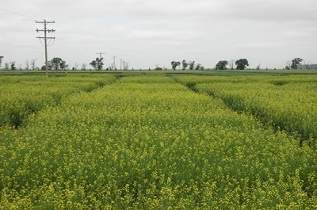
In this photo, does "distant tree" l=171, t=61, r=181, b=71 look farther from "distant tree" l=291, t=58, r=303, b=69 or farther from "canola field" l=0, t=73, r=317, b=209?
"canola field" l=0, t=73, r=317, b=209

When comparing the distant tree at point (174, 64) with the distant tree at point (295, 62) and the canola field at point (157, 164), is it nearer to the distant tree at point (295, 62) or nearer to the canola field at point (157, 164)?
the distant tree at point (295, 62)

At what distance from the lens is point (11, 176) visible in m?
10.1

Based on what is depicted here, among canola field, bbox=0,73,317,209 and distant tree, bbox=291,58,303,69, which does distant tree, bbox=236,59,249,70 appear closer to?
distant tree, bbox=291,58,303,69

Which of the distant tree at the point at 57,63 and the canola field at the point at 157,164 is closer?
the canola field at the point at 157,164

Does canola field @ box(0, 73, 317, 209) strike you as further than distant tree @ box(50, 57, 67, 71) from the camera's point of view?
No

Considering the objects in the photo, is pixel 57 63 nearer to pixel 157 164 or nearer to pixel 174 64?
pixel 174 64

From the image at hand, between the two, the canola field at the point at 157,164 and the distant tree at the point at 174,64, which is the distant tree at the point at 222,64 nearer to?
the distant tree at the point at 174,64

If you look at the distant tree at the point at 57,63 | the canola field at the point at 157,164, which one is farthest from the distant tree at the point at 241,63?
the canola field at the point at 157,164

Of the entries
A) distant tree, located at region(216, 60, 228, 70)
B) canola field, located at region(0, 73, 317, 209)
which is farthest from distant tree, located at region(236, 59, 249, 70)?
canola field, located at region(0, 73, 317, 209)

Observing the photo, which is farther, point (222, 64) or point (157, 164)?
point (222, 64)

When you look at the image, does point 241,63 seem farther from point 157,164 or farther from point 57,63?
point 157,164

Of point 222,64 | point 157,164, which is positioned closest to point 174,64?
point 222,64

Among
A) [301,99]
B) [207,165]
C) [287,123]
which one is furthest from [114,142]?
[301,99]

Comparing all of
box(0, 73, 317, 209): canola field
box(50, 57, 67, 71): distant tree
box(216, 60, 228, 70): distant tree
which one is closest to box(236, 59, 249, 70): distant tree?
box(216, 60, 228, 70): distant tree
